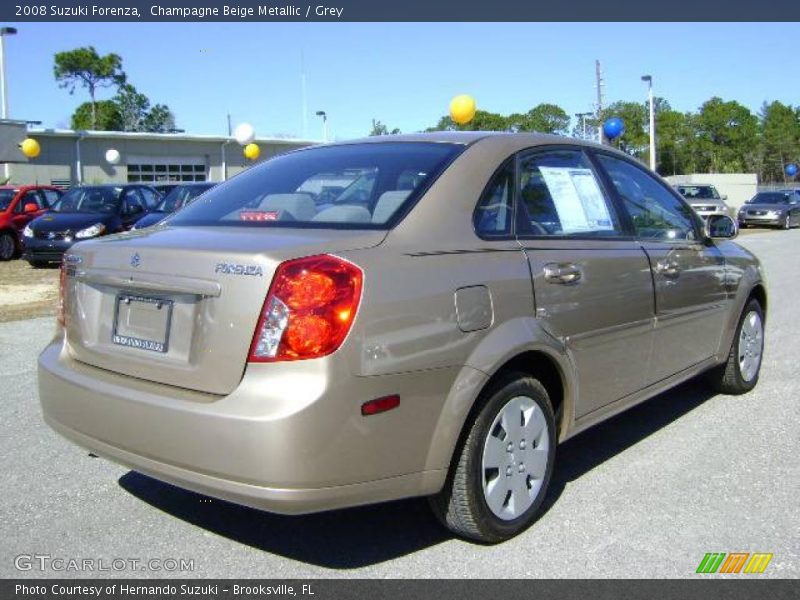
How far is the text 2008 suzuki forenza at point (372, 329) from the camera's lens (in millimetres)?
2729

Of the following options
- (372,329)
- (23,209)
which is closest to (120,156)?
(23,209)

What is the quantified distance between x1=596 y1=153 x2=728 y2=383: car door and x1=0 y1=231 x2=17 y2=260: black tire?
51.2ft

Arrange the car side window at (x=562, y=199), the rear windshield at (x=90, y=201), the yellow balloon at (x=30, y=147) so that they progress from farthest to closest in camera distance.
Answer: the yellow balloon at (x=30, y=147), the rear windshield at (x=90, y=201), the car side window at (x=562, y=199)

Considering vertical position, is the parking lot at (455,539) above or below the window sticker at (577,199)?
below

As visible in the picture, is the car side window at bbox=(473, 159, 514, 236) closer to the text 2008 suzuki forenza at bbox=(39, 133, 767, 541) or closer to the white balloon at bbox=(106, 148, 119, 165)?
the text 2008 suzuki forenza at bbox=(39, 133, 767, 541)

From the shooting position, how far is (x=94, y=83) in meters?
73.7

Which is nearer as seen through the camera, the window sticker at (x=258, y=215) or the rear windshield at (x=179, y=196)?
the window sticker at (x=258, y=215)

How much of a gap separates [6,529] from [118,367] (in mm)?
1006

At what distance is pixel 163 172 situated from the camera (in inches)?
1623

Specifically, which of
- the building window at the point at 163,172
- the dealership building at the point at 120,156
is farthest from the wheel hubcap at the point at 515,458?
the building window at the point at 163,172

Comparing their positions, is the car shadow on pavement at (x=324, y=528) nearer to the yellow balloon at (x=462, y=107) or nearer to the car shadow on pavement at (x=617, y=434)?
the car shadow on pavement at (x=617, y=434)

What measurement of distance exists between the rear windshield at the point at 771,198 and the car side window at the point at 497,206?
30.1 meters

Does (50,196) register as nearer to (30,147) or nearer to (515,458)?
(30,147)

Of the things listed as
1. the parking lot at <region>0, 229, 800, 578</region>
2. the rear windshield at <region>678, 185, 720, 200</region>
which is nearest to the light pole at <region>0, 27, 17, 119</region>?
the rear windshield at <region>678, 185, 720, 200</region>
